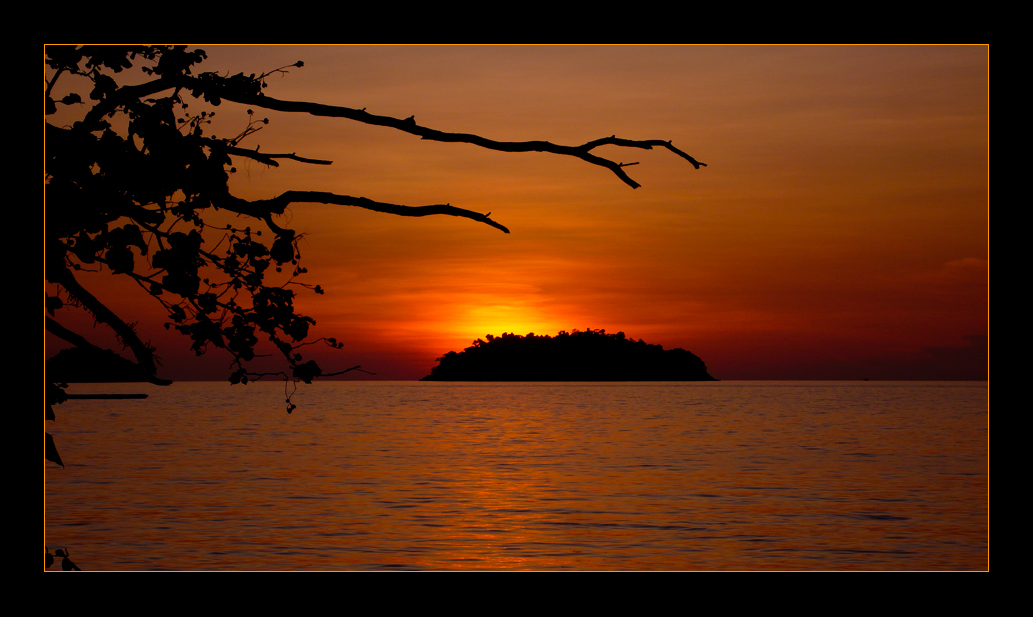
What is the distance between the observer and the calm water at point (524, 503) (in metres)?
24.1

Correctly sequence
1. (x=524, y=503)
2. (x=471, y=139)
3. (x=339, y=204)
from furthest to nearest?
1. (x=524, y=503)
2. (x=339, y=204)
3. (x=471, y=139)

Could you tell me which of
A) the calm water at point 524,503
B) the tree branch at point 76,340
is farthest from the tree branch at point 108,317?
the calm water at point 524,503

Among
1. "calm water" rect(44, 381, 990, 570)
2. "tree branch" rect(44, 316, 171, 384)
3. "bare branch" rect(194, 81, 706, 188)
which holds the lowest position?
"calm water" rect(44, 381, 990, 570)

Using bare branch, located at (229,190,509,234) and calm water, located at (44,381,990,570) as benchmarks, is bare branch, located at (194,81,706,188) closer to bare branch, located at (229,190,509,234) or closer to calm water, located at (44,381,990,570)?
bare branch, located at (229,190,509,234)

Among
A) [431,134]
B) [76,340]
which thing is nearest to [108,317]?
[76,340]

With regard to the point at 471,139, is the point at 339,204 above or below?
below

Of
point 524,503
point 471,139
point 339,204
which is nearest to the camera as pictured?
point 471,139

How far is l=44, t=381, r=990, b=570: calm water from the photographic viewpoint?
2411cm

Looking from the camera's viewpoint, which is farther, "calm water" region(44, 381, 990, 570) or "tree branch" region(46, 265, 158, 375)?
"calm water" region(44, 381, 990, 570)

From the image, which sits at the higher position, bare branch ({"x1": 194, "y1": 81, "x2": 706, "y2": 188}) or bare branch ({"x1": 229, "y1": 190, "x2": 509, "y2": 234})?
bare branch ({"x1": 194, "y1": 81, "x2": 706, "y2": 188})

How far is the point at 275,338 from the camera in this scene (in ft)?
18.7

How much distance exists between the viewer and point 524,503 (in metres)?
32.3

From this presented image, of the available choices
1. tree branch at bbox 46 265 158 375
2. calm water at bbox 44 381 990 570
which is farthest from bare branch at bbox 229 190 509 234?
calm water at bbox 44 381 990 570

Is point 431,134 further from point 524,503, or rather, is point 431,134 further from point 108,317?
point 524,503
